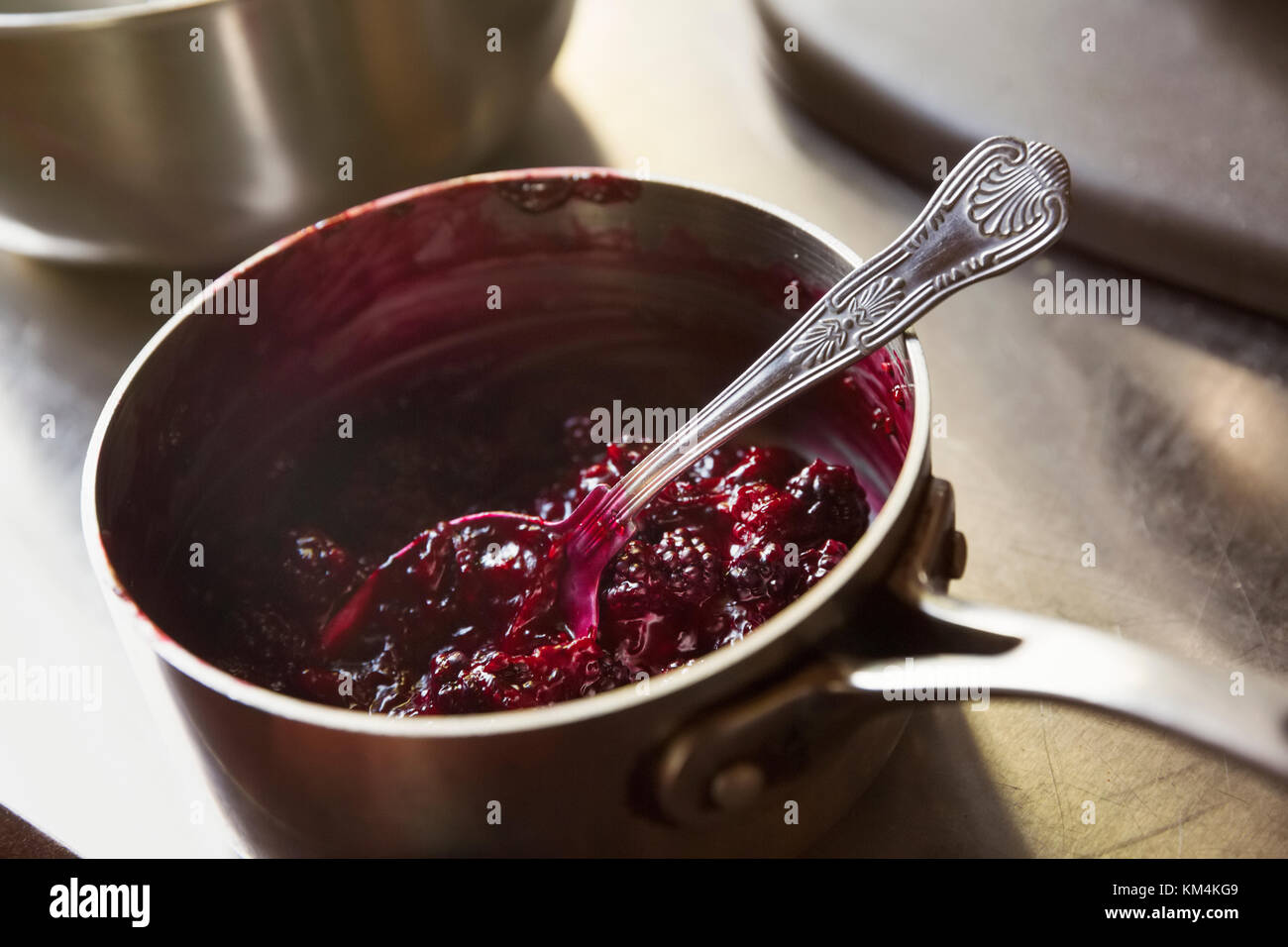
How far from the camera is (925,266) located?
588 mm

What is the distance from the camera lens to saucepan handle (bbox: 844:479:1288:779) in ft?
1.19

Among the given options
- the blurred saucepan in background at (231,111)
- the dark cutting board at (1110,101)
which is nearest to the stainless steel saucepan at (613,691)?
the blurred saucepan in background at (231,111)

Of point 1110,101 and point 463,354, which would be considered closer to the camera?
point 463,354

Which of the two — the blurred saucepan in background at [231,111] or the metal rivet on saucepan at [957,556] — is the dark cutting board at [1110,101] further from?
the metal rivet on saucepan at [957,556]

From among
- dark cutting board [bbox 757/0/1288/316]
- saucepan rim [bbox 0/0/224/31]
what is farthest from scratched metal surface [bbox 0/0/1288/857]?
saucepan rim [bbox 0/0/224/31]

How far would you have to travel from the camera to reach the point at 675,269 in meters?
0.75

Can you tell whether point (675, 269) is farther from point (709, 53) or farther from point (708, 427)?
point (709, 53)

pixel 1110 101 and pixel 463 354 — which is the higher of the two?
pixel 1110 101

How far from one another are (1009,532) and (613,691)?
1.24 ft

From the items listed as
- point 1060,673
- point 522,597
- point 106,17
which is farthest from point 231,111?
point 1060,673

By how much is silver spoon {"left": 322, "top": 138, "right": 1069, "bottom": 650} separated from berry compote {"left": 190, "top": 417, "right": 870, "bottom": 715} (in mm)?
34

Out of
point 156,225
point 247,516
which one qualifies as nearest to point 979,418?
point 247,516

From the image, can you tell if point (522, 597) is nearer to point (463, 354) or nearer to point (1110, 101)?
point (463, 354)
